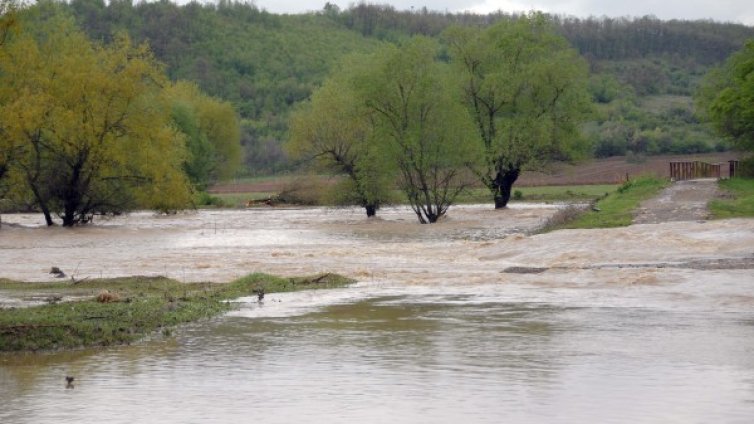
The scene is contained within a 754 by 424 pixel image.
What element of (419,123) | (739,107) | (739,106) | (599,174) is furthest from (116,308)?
(599,174)

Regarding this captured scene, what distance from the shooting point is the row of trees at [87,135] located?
55.8m

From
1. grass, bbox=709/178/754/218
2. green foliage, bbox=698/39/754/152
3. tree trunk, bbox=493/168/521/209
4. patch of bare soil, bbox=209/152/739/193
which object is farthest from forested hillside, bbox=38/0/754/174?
grass, bbox=709/178/754/218

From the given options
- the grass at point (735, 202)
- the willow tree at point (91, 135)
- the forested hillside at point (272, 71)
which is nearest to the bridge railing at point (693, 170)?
the grass at point (735, 202)

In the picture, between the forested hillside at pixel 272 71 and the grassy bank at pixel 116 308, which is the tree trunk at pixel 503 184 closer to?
the grassy bank at pixel 116 308

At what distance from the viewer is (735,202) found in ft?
153

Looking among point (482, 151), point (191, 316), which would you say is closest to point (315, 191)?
point (482, 151)

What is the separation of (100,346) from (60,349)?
0.67 metres

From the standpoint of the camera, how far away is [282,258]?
3806cm

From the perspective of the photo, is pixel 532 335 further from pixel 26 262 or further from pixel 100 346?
pixel 26 262

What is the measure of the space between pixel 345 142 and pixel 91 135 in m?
14.5

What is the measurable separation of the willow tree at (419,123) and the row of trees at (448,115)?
5 cm

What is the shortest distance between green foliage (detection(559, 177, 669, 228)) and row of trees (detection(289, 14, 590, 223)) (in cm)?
603

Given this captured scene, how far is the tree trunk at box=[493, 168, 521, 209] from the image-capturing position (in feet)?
226

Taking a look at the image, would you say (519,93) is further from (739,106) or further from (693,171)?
(693,171)
